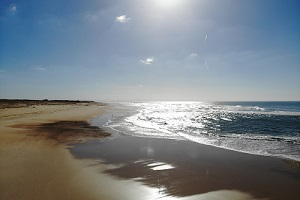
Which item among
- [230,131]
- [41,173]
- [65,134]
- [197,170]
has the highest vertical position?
[65,134]

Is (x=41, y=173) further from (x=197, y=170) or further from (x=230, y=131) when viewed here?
(x=230, y=131)

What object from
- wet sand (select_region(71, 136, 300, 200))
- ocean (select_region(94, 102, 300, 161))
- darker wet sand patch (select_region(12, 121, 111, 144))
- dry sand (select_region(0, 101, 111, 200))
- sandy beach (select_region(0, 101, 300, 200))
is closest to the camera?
dry sand (select_region(0, 101, 111, 200))

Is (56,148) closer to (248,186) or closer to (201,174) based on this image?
(201,174)

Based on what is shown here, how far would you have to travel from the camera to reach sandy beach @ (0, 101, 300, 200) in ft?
25.6

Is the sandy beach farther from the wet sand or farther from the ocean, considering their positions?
the ocean

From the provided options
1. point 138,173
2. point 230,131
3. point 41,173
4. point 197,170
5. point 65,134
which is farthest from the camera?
point 230,131

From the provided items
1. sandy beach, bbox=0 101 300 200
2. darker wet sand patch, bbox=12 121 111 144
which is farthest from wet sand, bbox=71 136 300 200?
darker wet sand patch, bbox=12 121 111 144

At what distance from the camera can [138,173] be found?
33.0 feet

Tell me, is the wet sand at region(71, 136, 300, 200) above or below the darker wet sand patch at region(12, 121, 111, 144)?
below

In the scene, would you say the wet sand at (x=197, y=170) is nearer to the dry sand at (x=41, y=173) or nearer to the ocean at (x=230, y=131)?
the dry sand at (x=41, y=173)

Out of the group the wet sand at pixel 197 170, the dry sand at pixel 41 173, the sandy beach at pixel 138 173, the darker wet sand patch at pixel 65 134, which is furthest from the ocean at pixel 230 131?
the dry sand at pixel 41 173

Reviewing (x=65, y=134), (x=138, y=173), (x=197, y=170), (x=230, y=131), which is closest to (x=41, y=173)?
(x=138, y=173)

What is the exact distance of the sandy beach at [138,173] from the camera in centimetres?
780

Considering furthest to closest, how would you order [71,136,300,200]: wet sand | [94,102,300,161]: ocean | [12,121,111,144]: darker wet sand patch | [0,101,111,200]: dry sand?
[12,121,111,144]: darker wet sand patch < [94,102,300,161]: ocean < [71,136,300,200]: wet sand < [0,101,111,200]: dry sand
